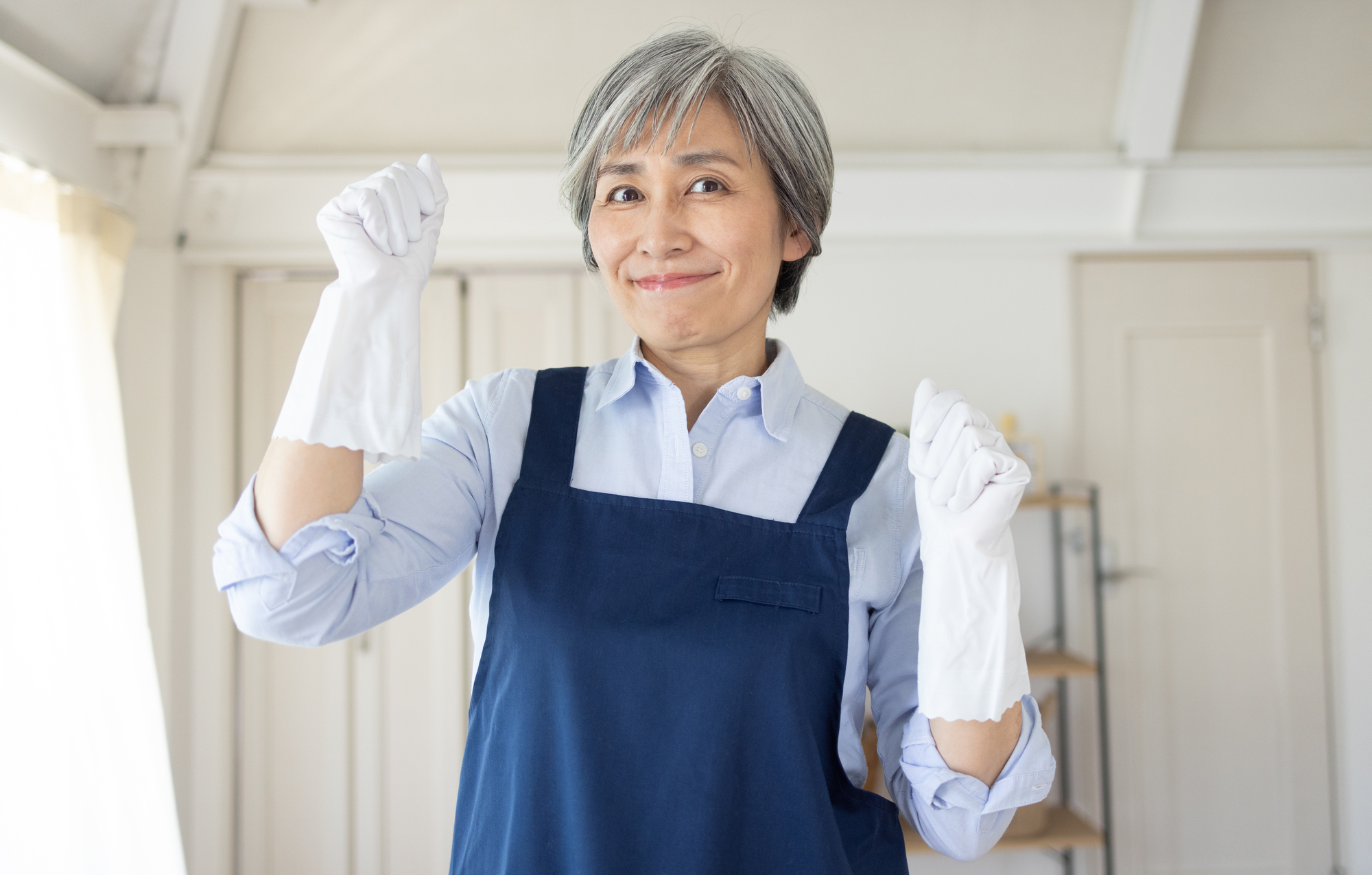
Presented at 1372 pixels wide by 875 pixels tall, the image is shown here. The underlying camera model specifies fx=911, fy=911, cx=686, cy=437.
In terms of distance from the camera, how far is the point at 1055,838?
2547mm

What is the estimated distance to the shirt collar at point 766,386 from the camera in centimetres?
98

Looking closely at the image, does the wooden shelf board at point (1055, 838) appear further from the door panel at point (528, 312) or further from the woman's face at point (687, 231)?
the woman's face at point (687, 231)

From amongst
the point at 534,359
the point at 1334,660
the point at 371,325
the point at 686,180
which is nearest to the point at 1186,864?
the point at 1334,660

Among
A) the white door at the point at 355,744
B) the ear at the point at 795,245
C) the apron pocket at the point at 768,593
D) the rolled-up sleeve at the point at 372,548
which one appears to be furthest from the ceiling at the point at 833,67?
the apron pocket at the point at 768,593

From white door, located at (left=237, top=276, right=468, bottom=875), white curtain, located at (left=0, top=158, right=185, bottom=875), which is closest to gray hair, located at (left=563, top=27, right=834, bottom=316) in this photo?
white curtain, located at (left=0, top=158, right=185, bottom=875)

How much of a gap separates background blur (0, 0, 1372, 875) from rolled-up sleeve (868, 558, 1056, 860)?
1.96 m

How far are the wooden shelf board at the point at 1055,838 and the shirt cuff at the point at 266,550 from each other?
217cm

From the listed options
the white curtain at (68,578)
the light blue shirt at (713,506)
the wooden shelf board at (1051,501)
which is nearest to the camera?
the light blue shirt at (713,506)

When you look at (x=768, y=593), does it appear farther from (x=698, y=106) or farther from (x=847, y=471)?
(x=698, y=106)

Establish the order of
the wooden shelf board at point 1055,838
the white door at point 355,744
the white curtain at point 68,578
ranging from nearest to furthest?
the white curtain at point 68,578 < the wooden shelf board at point 1055,838 < the white door at point 355,744

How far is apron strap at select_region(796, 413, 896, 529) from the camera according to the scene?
0.93 m

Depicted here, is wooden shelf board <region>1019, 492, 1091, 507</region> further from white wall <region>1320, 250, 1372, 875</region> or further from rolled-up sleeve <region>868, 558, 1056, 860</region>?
rolled-up sleeve <region>868, 558, 1056, 860</region>

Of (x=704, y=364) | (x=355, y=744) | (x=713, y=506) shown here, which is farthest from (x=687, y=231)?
(x=355, y=744)

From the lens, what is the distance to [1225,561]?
288 cm
